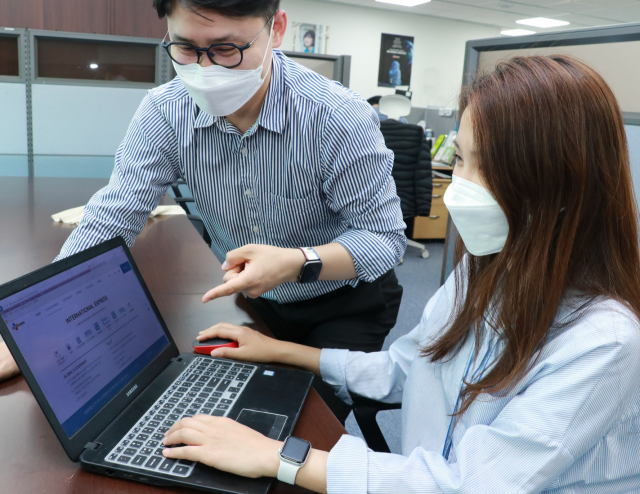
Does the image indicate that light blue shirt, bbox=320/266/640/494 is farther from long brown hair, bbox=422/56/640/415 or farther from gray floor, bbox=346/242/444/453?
gray floor, bbox=346/242/444/453

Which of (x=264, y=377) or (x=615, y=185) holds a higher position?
(x=615, y=185)

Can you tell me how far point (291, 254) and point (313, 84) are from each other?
368 millimetres

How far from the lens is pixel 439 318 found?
0.88m

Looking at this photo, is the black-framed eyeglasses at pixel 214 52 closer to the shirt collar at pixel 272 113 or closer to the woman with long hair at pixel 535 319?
the shirt collar at pixel 272 113

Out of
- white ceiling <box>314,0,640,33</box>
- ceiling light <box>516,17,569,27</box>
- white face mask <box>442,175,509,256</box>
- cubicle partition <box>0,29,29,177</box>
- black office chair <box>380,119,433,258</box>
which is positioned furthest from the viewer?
ceiling light <box>516,17,569,27</box>

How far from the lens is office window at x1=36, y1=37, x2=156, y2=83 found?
2684 mm

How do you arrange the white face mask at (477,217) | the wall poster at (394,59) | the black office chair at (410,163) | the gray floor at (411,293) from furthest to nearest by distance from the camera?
the wall poster at (394,59) < the black office chair at (410,163) < the gray floor at (411,293) < the white face mask at (477,217)

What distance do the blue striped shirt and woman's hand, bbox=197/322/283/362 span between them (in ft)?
0.79

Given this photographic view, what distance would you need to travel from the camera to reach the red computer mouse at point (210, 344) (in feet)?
2.72

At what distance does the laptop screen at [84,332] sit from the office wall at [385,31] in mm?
7207

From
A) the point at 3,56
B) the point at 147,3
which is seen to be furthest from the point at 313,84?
the point at 147,3

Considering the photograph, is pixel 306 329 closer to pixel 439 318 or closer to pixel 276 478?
pixel 439 318

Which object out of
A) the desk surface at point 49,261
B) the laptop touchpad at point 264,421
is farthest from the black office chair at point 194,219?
the laptop touchpad at point 264,421

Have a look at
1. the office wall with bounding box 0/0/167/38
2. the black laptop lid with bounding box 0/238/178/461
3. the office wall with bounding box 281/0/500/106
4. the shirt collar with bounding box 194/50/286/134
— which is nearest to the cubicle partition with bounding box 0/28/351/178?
the office wall with bounding box 0/0/167/38
